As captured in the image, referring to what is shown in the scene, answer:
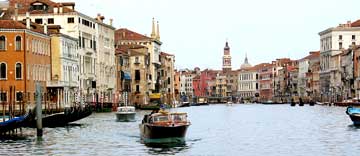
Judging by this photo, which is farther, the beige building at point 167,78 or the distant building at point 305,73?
the distant building at point 305,73

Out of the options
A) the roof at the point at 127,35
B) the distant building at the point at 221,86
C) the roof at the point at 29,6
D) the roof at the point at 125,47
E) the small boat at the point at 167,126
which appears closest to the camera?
the small boat at the point at 167,126

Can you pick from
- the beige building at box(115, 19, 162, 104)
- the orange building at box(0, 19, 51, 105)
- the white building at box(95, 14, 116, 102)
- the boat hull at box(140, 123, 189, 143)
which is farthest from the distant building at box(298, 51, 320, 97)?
the boat hull at box(140, 123, 189, 143)

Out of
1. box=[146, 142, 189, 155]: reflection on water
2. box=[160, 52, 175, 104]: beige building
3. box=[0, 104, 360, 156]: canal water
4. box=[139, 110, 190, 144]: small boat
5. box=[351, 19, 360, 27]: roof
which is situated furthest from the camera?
box=[351, 19, 360, 27]: roof

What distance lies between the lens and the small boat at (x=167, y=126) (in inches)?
1110

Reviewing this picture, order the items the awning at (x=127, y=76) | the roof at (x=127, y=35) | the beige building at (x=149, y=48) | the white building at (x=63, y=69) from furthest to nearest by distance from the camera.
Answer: the roof at (x=127, y=35) < the beige building at (x=149, y=48) < the awning at (x=127, y=76) < the white building at (x=63, y=69)

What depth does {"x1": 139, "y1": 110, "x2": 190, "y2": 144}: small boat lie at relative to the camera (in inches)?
1110

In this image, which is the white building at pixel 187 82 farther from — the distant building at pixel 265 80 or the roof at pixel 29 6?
the roof at pixel 29 6

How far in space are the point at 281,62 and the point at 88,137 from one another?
132 meters

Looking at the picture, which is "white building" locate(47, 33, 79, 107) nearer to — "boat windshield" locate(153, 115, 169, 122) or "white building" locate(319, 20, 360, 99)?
"boat windshield" locate(153, 115, 169, 122)

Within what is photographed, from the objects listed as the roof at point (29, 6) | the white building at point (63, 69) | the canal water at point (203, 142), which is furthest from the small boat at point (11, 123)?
the roof at point (29, 6)

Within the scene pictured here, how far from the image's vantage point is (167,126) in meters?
28.1

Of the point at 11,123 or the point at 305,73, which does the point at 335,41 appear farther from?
the point at 11,123

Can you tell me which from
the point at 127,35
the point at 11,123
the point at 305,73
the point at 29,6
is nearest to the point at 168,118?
the point at 11,123

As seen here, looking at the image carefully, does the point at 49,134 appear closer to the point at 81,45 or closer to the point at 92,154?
the point at 92,154
